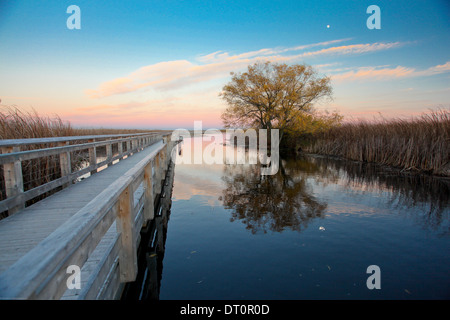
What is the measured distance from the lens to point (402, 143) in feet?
48.3

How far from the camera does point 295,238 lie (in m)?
6.01

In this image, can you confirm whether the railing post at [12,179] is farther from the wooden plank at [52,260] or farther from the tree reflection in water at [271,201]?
the tree reflection in water at [271,201]

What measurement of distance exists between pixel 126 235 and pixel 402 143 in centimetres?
1625

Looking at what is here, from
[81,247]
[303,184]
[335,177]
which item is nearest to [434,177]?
[335,177]

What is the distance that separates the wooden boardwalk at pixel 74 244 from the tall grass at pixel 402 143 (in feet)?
45.1

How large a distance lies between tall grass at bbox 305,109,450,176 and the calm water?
2365 millimetres

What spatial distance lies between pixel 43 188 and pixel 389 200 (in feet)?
33.3

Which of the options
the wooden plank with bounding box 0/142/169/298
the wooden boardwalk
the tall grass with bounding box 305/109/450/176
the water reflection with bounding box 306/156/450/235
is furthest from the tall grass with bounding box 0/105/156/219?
the tall grass with bounding box 305/109/450/176

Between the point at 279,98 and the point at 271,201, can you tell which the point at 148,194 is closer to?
the point at 271,201

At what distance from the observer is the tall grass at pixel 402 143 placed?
40.9 feet

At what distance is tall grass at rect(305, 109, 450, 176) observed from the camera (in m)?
12.5

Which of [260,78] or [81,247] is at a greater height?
[260,78]
